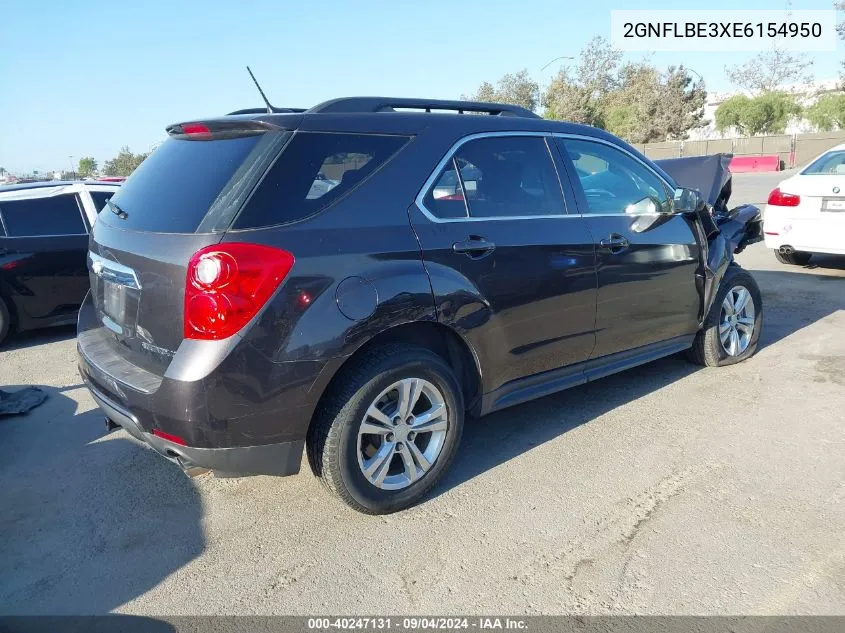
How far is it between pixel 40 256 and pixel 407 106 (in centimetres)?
454

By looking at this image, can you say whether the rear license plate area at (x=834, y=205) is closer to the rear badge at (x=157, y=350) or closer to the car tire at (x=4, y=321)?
the rear badge at (x=157, y=350)

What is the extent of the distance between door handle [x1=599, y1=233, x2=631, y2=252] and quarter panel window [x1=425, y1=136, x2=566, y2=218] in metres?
0.34

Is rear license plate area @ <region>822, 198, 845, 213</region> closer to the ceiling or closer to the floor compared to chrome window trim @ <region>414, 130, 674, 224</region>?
closer to the floor

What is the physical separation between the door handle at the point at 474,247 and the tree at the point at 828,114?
201ft

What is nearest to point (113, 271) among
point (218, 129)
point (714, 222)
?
point (218, 129)

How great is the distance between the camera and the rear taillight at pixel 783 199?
7.94m

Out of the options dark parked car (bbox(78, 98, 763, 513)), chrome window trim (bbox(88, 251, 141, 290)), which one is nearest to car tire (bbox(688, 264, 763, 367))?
dark parked car (bbox(78, 98, 763, 513))

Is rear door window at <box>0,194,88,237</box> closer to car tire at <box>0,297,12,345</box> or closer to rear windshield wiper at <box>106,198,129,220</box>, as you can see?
car tire at <box>0,297,12,345</box>

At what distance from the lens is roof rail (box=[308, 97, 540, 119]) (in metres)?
3.18

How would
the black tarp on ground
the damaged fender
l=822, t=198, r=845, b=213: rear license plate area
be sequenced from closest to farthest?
the black tarp on ground, the damaged fender, l=822, t=198, r=845, b=213: rear license plate area

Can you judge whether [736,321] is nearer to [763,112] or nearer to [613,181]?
[613,181]

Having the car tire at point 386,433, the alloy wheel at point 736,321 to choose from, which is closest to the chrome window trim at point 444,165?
the car tire at point 386,433

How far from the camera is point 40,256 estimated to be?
20.6 ft

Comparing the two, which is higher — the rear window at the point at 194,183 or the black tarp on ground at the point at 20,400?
the rear window at the point at 194,183
